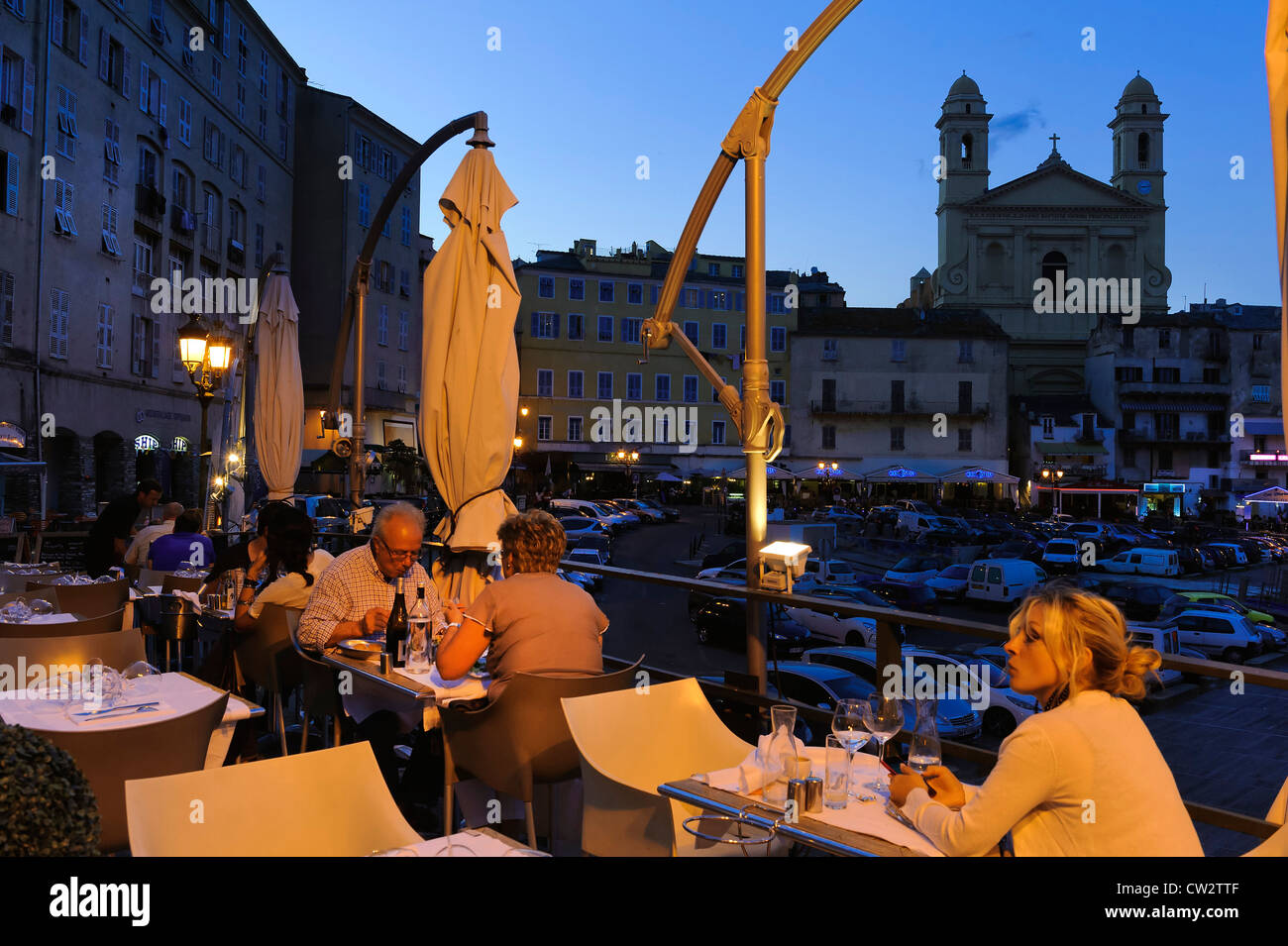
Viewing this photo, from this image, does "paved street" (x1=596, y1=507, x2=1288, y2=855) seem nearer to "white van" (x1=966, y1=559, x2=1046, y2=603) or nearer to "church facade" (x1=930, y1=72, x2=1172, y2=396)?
"white van" (x1=966, y1=559, x2=1046, y2=603)

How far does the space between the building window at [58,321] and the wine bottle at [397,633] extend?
2642 centimetres

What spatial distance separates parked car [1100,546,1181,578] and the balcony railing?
27.4 metres

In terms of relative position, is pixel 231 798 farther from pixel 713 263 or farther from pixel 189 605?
pixel 713 263

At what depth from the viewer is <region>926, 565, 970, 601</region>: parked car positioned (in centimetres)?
3375

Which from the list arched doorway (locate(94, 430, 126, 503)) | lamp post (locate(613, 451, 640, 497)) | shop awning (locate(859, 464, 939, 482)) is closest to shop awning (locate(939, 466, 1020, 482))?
shop awning (locate(859, 464, 939, 482))

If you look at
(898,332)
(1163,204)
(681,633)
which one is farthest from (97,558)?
(1163,204)

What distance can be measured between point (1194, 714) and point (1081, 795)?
22088 mm

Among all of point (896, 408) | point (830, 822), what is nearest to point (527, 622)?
point (830, 822)

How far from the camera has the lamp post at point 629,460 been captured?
61875 mm

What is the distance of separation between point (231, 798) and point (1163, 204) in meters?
93.1

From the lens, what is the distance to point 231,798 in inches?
109

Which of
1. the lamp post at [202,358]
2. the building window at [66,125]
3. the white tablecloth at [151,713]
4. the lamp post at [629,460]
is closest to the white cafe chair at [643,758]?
the white tablecloth at [151,713]

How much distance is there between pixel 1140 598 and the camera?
1302 inches

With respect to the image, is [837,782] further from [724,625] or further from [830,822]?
[724,625]
